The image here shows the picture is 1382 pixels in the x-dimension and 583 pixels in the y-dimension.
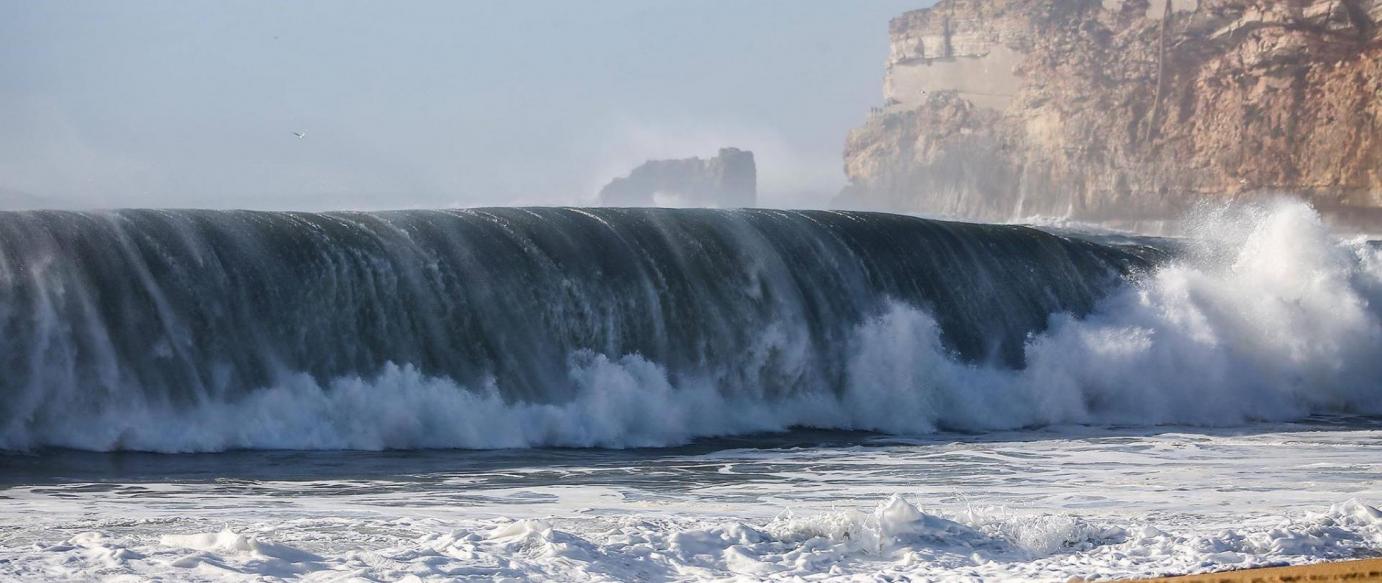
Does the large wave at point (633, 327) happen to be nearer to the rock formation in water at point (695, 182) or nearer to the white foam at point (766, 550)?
the white foam at point (766, 550)

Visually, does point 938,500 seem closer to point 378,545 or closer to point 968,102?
point 378,545

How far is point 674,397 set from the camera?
50.1ft

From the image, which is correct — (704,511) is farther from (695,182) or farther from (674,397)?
(695,182)

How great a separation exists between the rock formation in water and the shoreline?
67.0m

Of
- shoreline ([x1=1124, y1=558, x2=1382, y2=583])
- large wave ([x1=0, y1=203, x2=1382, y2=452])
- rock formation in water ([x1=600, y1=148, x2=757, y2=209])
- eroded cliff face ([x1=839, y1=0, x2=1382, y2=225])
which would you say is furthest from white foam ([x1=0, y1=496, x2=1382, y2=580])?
rock formation in water ([x1=600, y1=148, x2=757, y2=209])

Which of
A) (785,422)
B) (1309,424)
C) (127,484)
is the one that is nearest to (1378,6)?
(1309,424)

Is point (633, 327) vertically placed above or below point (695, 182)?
below

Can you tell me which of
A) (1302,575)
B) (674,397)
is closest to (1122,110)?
(674,397)

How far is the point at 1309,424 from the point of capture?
1708cm

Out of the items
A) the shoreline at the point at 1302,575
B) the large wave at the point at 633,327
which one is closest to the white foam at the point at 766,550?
the shoreline at the point at 1302,575

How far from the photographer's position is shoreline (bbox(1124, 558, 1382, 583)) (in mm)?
7070

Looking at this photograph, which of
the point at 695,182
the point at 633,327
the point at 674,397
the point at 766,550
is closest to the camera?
the point at 766,550

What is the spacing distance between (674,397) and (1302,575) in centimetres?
867

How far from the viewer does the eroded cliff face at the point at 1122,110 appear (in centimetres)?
4538
